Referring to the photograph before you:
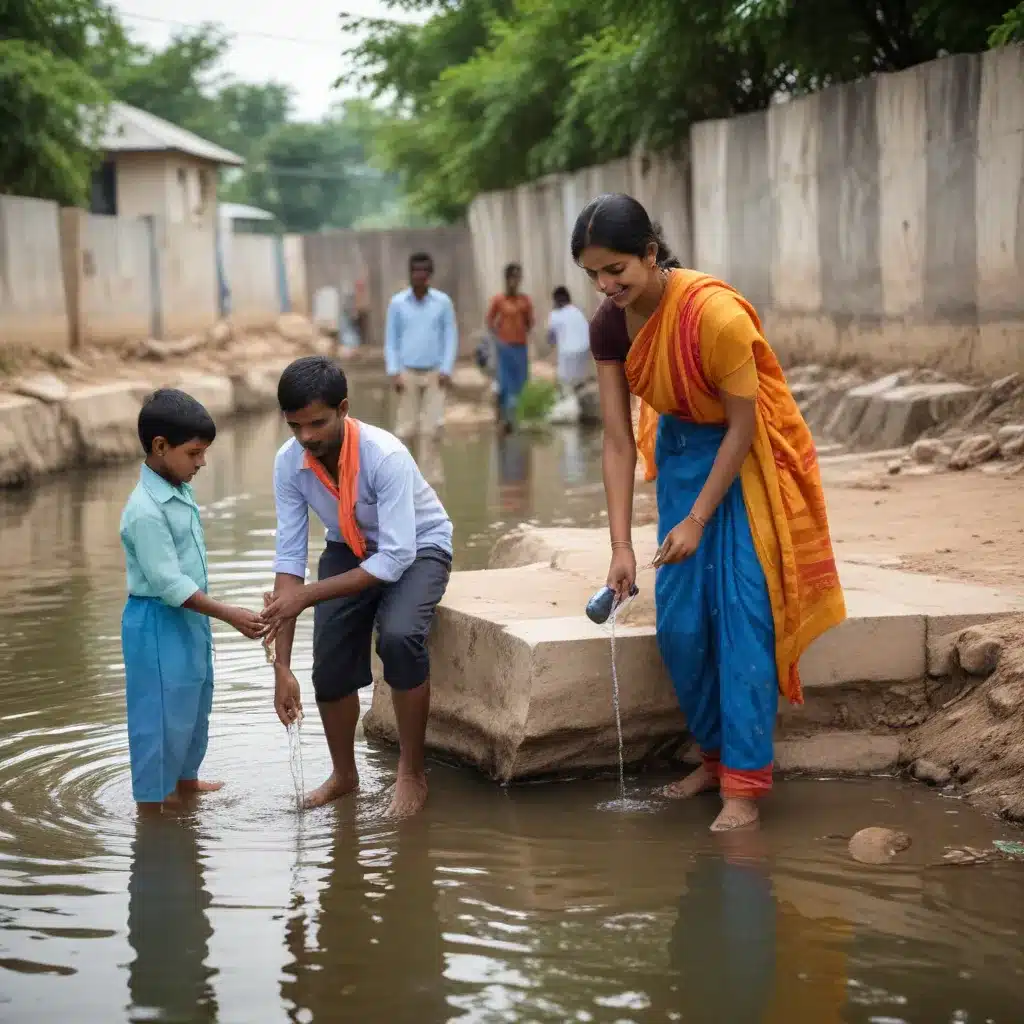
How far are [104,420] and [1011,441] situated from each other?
29.2ft

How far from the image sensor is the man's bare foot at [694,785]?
4.81 meters

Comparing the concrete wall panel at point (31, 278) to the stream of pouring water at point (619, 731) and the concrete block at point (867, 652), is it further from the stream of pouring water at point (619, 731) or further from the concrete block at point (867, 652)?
the concrete block at point (867, 652)

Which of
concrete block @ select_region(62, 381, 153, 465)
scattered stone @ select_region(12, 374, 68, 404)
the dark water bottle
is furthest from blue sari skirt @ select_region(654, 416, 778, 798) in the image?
scattered stone @ select_region(12, 374, 68, 404)

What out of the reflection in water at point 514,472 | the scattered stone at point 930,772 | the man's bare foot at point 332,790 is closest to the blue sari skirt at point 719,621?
the scattered stone at point 930,772

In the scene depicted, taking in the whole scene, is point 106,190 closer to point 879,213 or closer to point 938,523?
point 879,213

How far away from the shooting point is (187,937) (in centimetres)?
381

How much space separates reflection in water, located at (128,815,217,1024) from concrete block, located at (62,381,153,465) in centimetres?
987

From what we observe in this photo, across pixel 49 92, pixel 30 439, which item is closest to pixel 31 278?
pixel 49 92

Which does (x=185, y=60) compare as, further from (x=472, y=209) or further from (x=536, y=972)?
(x=536, y=972)

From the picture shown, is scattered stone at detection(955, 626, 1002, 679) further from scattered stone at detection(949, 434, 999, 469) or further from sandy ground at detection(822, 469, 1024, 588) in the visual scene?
scattered stone at detection(949, 434, 999, 469)

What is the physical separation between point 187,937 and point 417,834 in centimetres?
92

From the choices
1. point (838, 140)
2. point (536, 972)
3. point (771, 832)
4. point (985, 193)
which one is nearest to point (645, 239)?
point (771, 832)

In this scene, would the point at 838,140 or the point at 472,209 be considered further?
the point at 472,209

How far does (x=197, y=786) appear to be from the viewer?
16.5 feet
